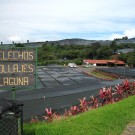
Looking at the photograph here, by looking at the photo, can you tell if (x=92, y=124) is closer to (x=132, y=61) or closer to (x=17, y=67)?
(x=17, y=67)

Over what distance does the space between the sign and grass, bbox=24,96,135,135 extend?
127 centimetres

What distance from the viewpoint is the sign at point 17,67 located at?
368 inches

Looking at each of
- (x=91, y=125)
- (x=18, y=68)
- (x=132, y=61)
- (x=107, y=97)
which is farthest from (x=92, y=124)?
(x=132, y=61)

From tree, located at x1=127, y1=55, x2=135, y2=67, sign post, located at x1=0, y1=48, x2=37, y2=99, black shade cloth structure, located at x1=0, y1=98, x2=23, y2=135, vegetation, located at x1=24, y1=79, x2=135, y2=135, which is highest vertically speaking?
sign post, located at x1=0, y1=48, x2=37, y2=99

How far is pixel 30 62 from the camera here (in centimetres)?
954

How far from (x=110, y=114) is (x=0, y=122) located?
16.1 ft

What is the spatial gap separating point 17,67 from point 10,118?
153 inches

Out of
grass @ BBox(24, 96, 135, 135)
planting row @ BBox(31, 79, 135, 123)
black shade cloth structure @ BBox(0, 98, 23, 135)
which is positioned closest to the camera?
black shade cloth structure @ BBox(0, 98, 23, 135)

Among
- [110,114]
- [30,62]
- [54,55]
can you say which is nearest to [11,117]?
[30,62]

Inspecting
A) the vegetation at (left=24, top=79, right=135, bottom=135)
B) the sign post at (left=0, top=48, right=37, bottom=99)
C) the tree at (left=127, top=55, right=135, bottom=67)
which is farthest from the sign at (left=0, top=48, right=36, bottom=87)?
the tree at (left=127, top=55, right=135, bottom=67)

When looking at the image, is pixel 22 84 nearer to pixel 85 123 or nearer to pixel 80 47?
pixel 85 123

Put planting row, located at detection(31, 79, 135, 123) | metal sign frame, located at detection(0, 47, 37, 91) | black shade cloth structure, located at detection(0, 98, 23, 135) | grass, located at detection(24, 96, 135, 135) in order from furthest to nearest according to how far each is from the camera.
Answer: planting row, located at detection(31, 79, 135, 123) → metal sign frame, located at detection(0, 47, 37, 91) → grass, located at detection(24, 96, 135, 135) → black shade cloth structure, located at detection(0, 98, 23, 135)

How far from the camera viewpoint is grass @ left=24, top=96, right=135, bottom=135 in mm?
8016

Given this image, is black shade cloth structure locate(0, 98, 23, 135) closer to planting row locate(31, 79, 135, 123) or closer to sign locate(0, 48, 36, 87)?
sign locate(0, 48, 36, 87)
